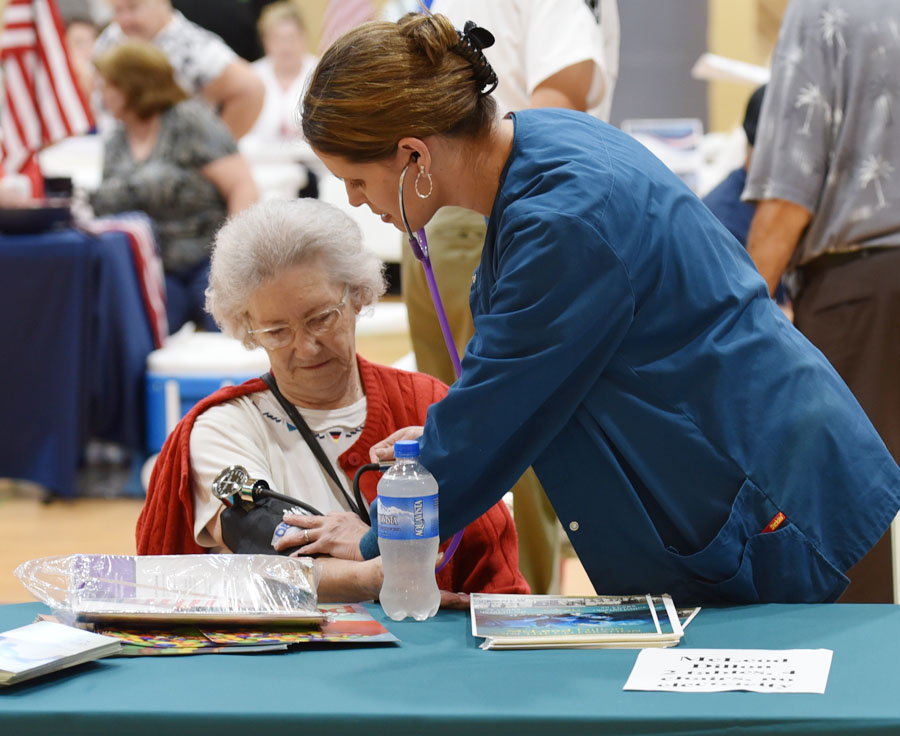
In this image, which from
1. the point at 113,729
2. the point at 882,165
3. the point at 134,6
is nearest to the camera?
the point at 113,729

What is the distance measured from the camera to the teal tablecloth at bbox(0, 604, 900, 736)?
129 cm

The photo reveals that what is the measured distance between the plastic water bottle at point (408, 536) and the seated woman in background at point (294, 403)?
341 mm

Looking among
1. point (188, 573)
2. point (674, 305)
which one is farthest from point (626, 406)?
point (188, 573)

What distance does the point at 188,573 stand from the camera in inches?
68.7

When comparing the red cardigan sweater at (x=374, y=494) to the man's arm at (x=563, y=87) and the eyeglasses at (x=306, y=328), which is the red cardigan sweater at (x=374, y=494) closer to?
the eyeglasses at (x=306, y=328)

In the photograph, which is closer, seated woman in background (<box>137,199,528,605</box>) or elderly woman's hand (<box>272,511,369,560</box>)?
elderly woman's hand (<box>272,511,369,560</box>)

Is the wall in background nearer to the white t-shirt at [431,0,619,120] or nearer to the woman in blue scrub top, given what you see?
the white t-shirt at [431,0,619,120]

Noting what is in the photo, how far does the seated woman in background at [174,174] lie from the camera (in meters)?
5.31

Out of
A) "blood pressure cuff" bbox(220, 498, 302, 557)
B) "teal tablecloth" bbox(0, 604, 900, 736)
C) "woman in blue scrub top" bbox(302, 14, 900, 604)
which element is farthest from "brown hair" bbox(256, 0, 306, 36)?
"teal tablecloth" bbox(0, 604, 900, 736)

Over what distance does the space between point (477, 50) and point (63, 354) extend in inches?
134

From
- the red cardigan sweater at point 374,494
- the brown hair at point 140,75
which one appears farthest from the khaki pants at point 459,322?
the brown hair at point 140,75

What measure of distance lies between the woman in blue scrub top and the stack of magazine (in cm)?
6

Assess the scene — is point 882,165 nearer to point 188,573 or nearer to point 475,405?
point 475,405

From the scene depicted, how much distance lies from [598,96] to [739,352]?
4.63 feet
